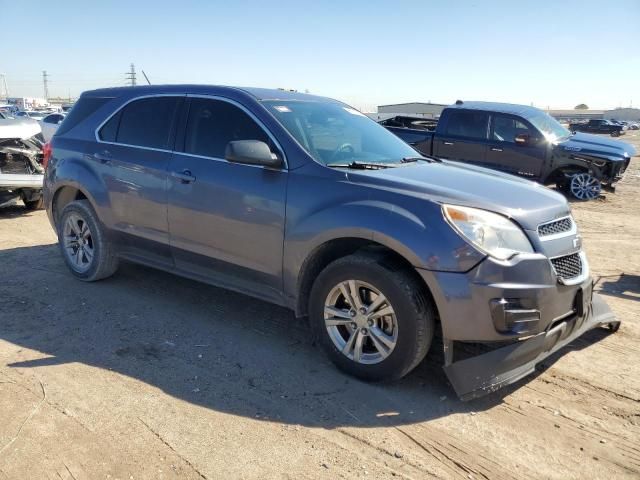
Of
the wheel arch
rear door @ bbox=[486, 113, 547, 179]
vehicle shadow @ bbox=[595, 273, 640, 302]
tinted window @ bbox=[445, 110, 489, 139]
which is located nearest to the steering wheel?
the wheel arch

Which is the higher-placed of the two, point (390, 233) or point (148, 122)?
point (148, 122)

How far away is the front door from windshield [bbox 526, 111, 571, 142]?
8.77 m

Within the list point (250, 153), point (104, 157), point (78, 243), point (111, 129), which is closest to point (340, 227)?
point (250, 153)

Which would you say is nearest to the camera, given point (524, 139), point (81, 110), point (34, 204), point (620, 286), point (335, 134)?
point (335, 134)

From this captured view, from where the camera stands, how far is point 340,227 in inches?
138

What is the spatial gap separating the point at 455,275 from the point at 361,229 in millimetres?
670

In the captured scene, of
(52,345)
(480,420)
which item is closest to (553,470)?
(480,420)

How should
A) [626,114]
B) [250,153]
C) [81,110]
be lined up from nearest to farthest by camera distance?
[250,153] < [81,110] < [626,114]

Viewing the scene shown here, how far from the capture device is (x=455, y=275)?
311cm

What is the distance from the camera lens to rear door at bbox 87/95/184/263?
4.63 meters

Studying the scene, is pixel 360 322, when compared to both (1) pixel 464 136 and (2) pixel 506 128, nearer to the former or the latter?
(1) pixel 464 136

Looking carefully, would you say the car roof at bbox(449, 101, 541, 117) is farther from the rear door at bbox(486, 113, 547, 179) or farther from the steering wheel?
the steering wheel

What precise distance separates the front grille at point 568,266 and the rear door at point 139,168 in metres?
3.11

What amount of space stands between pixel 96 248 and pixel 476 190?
3769 mm
